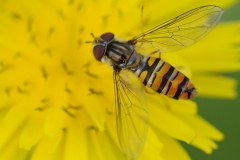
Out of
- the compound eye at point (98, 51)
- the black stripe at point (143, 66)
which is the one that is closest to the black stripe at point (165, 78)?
the black stripe at point (143, 66)

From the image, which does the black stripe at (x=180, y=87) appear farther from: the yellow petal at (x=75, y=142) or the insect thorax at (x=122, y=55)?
the yellow petal at (x=75, y=142)

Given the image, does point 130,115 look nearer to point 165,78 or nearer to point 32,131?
point 165,78

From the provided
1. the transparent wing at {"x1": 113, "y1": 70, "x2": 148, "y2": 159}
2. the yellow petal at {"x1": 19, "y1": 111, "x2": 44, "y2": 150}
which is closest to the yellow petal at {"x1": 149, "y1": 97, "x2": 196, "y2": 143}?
the transparent wing at {"x1": 113, "y1": 70, "x2": 148, "y2": 159}

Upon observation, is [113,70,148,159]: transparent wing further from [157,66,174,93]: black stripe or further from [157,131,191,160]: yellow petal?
[157,131,191,160]: yellow petal

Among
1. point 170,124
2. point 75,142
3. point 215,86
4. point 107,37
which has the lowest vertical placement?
point 75,142

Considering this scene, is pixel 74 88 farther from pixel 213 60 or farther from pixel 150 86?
pixel 213 60

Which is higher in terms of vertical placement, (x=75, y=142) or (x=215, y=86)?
(x=215, y=86)

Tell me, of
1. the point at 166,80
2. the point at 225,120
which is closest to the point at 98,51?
the point at 166,80
